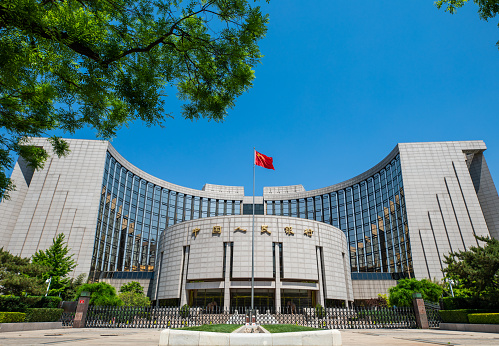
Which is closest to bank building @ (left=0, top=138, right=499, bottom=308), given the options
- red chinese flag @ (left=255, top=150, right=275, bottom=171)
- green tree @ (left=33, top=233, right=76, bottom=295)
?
green tree @ (left=33, top=233, right=76, bottom=295)

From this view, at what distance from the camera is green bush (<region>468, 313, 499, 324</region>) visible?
60.9 feet

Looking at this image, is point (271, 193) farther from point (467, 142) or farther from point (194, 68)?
point (194, 68)

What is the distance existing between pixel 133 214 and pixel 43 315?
1535 inches

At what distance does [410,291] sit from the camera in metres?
33.3

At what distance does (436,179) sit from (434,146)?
6.56 meters

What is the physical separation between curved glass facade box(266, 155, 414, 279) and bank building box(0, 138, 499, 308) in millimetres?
203

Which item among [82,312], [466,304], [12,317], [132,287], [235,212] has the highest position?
[235,212]

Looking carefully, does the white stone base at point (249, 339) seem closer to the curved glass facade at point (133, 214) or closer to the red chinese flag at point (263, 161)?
the red chinese flag at point (263, 161)

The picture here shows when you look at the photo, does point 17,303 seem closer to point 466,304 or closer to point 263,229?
point 263,229

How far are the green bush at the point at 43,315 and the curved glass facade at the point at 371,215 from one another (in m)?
45.2

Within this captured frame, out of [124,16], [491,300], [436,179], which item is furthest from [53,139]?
[436,179]

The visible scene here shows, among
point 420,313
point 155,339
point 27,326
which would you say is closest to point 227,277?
point 27,326

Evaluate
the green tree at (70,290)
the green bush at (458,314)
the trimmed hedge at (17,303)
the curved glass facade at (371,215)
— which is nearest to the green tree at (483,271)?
the green bush at (458,314)

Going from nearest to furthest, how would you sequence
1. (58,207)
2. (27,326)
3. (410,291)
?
(27,326), (410,291), (58,207)
